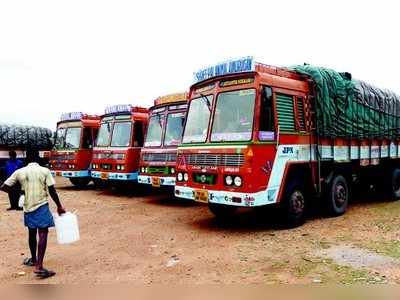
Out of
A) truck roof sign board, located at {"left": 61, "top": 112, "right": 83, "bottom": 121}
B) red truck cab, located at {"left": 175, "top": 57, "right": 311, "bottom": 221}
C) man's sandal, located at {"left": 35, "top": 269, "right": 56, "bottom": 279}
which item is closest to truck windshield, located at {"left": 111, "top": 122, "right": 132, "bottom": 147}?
truck roof sign board, located at {"left": 61, "top": 112, "right": 83, "bottom": 121}

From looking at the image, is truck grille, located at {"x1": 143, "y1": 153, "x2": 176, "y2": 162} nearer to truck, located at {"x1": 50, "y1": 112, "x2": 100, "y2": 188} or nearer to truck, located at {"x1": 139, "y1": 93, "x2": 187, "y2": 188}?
truck, located at {"x1": 139, "y1": 93, "x2": 187, "y2": 188}

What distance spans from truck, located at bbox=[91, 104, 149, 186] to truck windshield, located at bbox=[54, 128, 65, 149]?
229 cm

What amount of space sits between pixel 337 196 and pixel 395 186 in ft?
12.2


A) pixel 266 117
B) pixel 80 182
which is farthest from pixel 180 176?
pixel 80 182

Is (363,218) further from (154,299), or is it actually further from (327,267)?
(154,299)

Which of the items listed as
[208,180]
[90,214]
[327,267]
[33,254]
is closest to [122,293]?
[33,254]

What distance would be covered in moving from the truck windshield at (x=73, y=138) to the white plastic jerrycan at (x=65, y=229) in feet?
34.2

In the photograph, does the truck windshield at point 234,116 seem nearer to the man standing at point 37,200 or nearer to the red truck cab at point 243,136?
the red truck cab at point 243,136

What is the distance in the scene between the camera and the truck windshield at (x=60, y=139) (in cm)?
1694

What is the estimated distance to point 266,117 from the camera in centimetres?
812

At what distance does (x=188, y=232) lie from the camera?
8.70 m

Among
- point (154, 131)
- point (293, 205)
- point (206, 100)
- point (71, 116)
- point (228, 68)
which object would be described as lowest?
point (293, 205)

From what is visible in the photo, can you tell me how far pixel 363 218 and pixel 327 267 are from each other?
4.14 m

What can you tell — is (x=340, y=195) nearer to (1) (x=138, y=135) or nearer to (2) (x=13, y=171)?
(1) (x=138, y=135)
